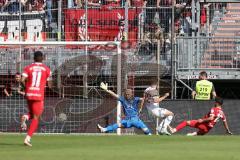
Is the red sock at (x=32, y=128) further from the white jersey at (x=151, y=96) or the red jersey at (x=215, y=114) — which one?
the white jersey at (x=151, y=96)

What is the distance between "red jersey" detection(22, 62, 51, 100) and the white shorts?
27.3 ft

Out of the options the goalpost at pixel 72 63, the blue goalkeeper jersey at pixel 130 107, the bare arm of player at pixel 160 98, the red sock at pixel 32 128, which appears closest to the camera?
the red sock at pixel 32 128

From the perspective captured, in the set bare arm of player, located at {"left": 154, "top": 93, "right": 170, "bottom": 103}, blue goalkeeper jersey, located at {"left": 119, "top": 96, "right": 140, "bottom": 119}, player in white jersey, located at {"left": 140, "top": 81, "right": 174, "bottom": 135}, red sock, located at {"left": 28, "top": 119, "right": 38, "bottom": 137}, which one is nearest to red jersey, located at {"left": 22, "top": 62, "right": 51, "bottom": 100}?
red sock, located at {"left": 28, "top": 119, "right": 38, "bottom": 137}

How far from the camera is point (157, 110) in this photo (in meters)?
25.2

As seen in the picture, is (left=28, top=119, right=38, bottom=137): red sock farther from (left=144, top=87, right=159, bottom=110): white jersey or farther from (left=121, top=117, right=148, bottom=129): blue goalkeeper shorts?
(left=144, top=87, right=159, bottom=110): white jersey

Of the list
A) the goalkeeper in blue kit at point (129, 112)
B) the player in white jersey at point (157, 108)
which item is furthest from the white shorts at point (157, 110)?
the goalkeeper in blue kit at point (129, 112)

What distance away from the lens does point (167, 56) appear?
2784 centimetres

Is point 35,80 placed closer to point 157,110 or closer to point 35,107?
point 35,107

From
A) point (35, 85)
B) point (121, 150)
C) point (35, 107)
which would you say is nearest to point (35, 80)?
point (35, 85)

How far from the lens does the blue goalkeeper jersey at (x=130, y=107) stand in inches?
974

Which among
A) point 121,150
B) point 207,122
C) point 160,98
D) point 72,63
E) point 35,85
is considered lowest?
point 207,122

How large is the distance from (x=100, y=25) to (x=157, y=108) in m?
4.43

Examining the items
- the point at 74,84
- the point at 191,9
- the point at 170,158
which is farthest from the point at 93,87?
the point at 170,158

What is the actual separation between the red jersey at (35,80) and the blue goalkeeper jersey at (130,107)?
774 centimetres
